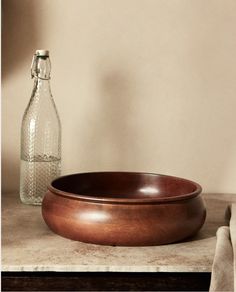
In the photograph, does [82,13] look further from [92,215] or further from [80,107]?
[92,215]

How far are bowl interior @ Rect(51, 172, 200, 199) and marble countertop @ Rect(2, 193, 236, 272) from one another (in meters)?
0.12

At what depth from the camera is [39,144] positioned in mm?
1328

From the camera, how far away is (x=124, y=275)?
916 millimetres

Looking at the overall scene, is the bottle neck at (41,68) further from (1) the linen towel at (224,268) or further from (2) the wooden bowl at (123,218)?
(1) the linen towel at (224,268)

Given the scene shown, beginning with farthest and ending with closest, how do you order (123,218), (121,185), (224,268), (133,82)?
(133,82)
(121,185)
(123,218)
(224,268)

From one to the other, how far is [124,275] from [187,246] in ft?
0.51

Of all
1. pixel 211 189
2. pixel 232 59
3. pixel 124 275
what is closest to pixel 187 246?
pixel 124 275

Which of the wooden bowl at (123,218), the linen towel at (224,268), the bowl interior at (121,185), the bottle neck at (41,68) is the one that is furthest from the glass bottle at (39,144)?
the linen towel at (224,268)

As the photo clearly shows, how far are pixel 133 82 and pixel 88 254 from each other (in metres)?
0.60

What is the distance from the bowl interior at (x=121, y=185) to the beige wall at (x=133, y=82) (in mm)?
214

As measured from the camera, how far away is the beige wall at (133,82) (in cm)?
142

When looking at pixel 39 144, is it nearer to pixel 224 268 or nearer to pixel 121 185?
pixel 121 185

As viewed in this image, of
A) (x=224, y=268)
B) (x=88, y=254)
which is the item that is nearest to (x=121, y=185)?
(x=88, y=254)

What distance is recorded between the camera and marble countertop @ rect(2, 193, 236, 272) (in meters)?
0.91
